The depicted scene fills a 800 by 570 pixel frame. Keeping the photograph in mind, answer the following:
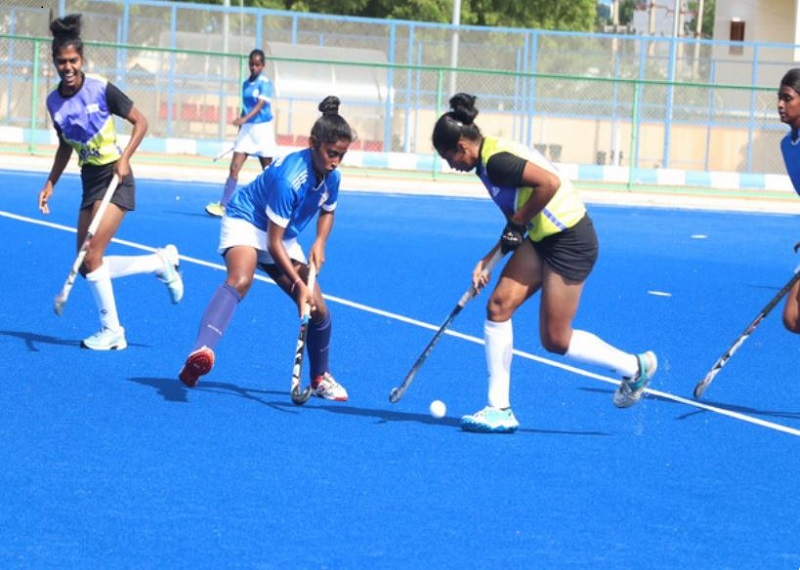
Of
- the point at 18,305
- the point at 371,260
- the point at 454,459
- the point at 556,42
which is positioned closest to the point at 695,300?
the point at 371,260

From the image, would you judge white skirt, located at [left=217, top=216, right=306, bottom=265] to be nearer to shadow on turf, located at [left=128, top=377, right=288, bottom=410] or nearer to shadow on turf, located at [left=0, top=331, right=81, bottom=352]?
shadow on turf, located at [left=128, top=377, right=288, bottom=410]

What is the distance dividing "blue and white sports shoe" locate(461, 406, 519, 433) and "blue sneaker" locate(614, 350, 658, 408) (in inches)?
24.4

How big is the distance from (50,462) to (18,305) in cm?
463

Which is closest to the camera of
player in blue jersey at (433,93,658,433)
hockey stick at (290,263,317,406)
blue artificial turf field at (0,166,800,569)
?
blue artificial turf field at (0,166,800,569)

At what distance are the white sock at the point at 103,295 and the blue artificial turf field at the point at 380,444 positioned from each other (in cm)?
23

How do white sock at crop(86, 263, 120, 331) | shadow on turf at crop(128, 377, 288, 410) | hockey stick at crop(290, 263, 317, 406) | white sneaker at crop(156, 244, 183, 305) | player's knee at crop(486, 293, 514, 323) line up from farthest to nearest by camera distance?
white sneaker at crop(156, 244, 183, 305), white sock at crop(86, 263, 120, 331), shadow on turf at crop(128, 377, 288, 410), hockey stick at crop(290, 263, 317, 406), player's knee at crop(486, 293, 514, 323)

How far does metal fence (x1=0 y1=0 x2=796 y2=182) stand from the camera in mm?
27703

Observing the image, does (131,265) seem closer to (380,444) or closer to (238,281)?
(238,281)

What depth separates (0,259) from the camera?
1298 cm

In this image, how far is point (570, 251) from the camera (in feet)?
22.7

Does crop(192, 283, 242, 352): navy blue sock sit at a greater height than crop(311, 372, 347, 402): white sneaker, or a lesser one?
greater

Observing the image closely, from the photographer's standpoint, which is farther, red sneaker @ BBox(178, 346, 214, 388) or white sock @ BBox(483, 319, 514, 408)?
red sneaker @ BBox(178, 346, 214, 388)

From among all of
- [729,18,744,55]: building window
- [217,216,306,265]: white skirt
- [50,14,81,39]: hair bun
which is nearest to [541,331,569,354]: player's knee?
[217,216,306,265]: white skirt

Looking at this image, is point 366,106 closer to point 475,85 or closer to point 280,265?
point 475,85
